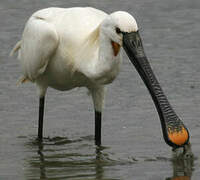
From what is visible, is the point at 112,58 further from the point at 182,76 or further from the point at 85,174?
the point at 182,76

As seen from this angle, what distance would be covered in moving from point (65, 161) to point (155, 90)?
4.51 feet

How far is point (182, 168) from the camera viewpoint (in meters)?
8.87

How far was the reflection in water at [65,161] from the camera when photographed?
8.78m

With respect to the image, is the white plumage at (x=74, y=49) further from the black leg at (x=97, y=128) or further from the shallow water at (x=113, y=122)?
the shallow water at (x=113, y=122)

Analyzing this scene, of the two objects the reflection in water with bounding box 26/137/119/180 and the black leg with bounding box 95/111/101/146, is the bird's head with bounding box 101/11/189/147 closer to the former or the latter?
the reflection in water with bounding box 26/137/119/180

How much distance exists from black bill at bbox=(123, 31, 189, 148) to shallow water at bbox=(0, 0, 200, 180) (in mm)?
344

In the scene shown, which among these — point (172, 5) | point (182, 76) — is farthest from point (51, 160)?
point (172, 5)

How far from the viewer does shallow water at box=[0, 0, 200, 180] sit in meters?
8.96

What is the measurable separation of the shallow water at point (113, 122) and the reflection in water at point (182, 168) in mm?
11

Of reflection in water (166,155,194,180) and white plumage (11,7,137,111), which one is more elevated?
white plumage (11,7,137,111)

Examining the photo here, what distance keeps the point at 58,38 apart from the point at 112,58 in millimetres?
1149

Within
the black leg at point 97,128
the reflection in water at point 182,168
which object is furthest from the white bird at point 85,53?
the reflection in water at point 182,168

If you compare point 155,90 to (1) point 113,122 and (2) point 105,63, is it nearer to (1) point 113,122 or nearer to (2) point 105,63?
(2) point 105,63

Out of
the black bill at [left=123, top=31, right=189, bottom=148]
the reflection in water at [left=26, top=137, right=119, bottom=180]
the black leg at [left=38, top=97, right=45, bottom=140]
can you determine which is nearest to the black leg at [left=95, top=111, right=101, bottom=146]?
the reflection in water at [left=26, top=137, right=119, bottom=180]
